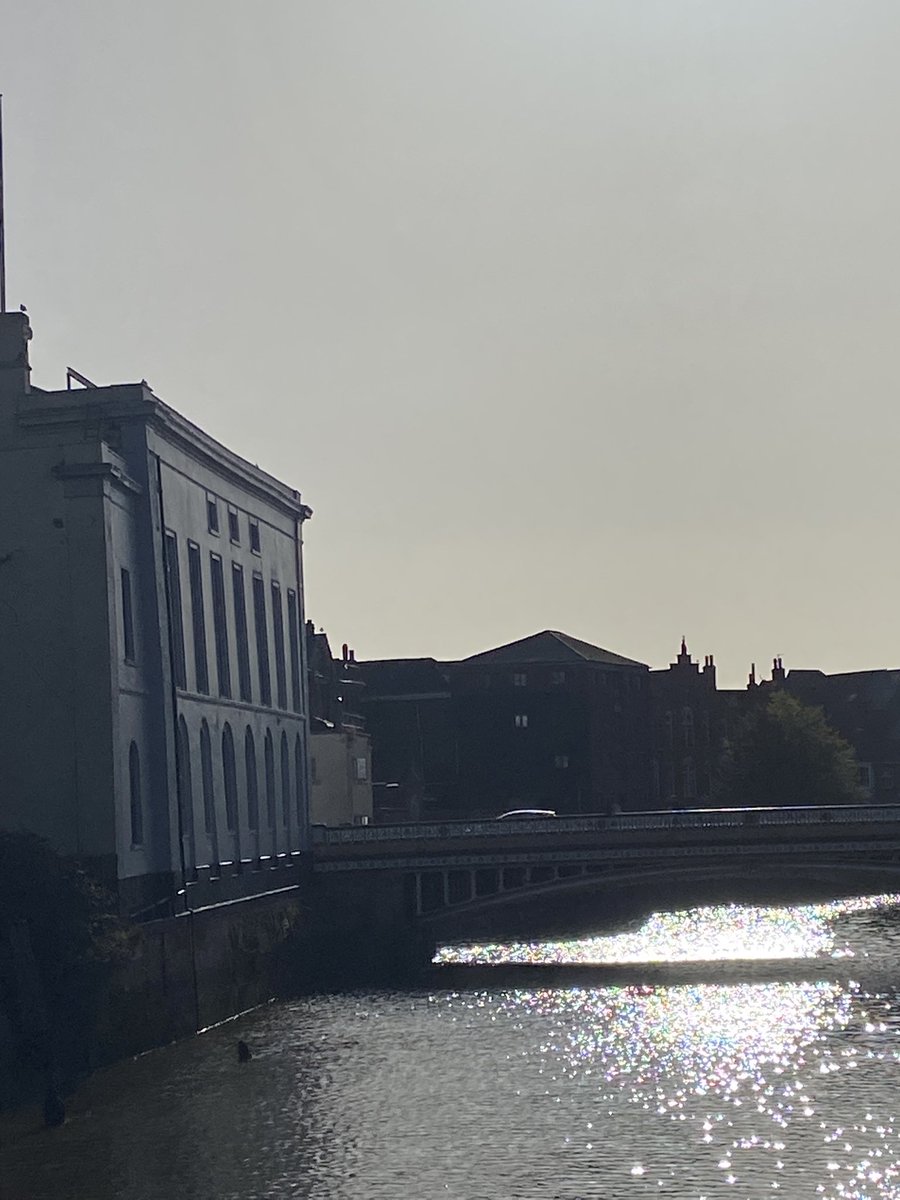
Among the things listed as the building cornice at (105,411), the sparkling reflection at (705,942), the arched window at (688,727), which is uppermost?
the building cornice at (105,411)

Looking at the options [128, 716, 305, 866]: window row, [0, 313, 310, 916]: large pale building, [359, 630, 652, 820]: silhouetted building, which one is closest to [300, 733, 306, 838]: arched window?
[128, 716, 305, 866]: window row

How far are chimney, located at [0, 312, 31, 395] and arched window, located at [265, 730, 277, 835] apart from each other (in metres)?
18.5

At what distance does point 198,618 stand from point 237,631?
16.7ft

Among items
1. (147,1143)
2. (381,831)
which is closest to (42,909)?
(147,1143)

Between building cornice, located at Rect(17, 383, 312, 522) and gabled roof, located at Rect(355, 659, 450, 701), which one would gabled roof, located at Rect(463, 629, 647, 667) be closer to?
gabled roof, located at Rect(355, 659, 450, 701)

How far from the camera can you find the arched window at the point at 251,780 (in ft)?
210

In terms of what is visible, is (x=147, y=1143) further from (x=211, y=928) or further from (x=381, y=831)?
(x=381, y=831)

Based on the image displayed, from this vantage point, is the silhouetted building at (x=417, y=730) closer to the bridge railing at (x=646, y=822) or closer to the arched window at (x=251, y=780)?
the arched window at (x=251, y=780)

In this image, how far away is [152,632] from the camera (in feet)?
178

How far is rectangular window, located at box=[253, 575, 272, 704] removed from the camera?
67500mm

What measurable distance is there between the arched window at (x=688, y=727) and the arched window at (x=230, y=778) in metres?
73.8

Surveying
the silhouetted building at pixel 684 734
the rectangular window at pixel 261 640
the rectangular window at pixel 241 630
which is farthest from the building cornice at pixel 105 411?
the silhouetted building at pixel 684 734

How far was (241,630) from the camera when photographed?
213ft

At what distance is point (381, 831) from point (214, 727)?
8.61 m
